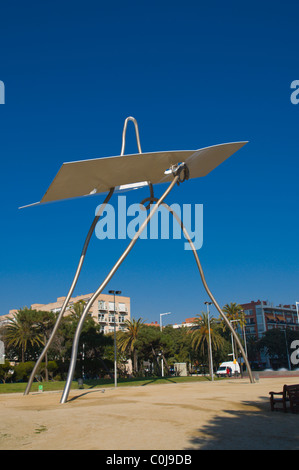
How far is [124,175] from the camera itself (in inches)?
835

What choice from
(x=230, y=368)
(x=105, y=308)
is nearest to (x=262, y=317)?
(x=105, y=308)

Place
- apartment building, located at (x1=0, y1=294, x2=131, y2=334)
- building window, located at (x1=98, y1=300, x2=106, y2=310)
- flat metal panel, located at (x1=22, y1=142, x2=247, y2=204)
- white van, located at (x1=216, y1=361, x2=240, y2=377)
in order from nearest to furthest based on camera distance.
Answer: flat metal panel, located at (x1=22, y1=142, x2=247, y2=204), white van, located at (x1=216, y1=361, x2=240, y2=377), apartment building, located at (x1=0, y1=294, x2=131, y2=334), building window, located at (x1=98, y1=300, x2=106, y2=310)

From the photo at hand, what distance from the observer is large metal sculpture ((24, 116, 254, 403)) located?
61.4 feet

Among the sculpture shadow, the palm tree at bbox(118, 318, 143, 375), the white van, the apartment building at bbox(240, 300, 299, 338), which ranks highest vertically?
the apartment building at bbox(240, 300, 299, 338)

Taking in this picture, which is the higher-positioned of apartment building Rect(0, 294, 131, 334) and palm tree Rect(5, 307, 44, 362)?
apartment building Rect(0, 294, 131, 334)

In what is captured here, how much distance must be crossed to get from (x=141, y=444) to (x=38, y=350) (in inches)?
2046

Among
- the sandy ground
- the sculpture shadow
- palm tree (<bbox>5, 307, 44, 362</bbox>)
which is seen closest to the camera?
the sculpture shadow

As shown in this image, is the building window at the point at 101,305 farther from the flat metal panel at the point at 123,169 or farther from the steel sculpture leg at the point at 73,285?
the flat metal panel at the point at 123,169

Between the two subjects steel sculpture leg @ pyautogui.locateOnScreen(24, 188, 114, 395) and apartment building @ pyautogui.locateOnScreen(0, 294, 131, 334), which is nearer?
steel sculpture leg @ pyautogui.locateOnScreen(24, 188, 114, 395)

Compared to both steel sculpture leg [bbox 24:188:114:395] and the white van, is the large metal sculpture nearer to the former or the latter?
steel sculpture leg [bbox 24:188:114:395]

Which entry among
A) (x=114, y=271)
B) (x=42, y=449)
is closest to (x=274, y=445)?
(x=42, y=449)

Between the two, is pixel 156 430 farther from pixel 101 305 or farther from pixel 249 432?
pixel 101 305

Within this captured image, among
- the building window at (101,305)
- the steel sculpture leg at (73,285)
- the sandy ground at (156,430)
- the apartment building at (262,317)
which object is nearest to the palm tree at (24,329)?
the steel sculpture leg at (73,285)

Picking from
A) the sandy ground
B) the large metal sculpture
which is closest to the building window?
the large metal sculpture
